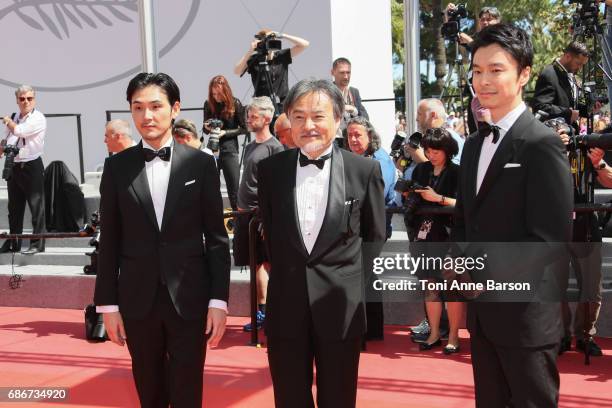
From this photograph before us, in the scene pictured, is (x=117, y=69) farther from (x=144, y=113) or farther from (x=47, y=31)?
(x=144, y=113)

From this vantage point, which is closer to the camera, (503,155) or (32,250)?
(503,155)

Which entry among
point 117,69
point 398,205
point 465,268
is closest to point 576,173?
point 398,205

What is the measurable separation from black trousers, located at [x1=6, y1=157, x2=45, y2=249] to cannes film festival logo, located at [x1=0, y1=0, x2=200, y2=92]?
3923mm

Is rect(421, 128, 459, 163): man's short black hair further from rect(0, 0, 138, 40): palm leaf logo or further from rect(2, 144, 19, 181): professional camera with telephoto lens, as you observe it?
rect(0, 0, 138, 40): palm leaf logo

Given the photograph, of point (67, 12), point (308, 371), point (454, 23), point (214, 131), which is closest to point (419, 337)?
point (454, 23)

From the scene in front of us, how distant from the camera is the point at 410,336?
258 inches

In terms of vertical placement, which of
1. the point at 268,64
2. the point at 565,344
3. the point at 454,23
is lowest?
the point at 565,344

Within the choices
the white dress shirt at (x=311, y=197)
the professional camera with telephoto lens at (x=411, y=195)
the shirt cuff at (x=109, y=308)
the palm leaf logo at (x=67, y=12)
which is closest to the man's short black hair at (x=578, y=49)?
the professional camera with telephoto lens at (x=411, y=195)

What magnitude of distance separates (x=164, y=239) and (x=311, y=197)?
686 mm

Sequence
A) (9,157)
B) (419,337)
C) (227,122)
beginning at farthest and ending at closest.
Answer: (9,157) < (227,122) < (419,337)

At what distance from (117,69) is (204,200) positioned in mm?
10119

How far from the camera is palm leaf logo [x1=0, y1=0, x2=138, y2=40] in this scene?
13023 millimetres

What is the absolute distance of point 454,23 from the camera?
6918 millimetres

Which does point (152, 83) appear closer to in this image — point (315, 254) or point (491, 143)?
point (315, 254)
